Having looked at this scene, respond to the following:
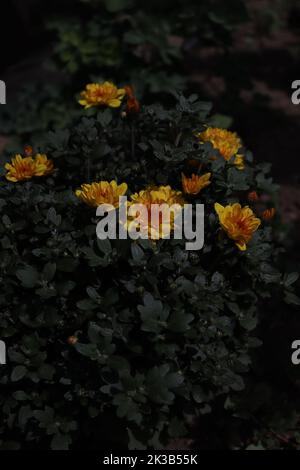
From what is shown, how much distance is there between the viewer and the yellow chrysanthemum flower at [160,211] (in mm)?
1816

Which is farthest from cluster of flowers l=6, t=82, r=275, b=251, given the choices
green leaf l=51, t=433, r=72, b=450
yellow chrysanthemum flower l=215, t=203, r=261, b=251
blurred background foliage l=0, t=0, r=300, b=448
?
blurred background foliage l=0, t=0, r=300, b=448

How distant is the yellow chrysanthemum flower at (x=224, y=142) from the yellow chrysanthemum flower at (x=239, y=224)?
1.36ft

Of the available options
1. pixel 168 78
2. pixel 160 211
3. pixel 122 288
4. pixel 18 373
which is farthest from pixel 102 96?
pixel 168 78

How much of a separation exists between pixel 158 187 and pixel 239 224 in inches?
15.6

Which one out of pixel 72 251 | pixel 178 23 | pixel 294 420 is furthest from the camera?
pixel 178 23

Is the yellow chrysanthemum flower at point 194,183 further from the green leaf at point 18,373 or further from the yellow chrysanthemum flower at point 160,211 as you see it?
the green leaf at point 18,373

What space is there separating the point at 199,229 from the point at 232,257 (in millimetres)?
163

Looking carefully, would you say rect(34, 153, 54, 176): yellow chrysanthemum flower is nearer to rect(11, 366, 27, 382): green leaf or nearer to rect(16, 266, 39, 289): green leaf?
rect(16, 266, 39, 289): green leaf

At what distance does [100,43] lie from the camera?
405cm

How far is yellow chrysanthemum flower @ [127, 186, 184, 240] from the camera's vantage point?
5.96ft

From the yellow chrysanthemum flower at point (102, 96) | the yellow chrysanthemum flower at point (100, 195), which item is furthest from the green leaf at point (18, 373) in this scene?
the yellow chrysanthemum flower at point (102, 96)

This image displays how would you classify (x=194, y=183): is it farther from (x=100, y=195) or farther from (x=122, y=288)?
(x=122, y=288)

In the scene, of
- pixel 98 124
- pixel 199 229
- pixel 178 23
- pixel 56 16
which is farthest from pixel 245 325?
pixel 56 16
